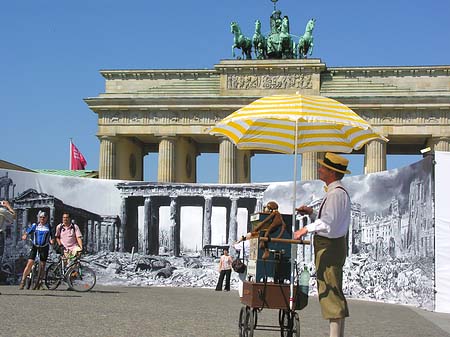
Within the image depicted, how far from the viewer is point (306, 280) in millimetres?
9180

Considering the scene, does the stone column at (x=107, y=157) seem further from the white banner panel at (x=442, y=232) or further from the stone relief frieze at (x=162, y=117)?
the white banner panel at (x=442, y=232)

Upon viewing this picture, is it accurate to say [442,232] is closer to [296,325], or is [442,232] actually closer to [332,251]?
[296,325]

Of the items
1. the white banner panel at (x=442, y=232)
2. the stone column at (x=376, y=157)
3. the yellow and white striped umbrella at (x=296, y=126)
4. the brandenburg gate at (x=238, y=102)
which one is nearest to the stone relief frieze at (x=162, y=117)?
the brandenburg gate at (x=238, y=102)

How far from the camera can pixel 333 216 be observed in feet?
26.7

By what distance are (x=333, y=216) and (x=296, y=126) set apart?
1959mm

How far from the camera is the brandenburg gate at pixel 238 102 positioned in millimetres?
54031

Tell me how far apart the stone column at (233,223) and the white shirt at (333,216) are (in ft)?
57.6

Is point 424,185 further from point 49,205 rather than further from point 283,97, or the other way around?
point 49,205

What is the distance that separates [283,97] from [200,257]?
16602mm

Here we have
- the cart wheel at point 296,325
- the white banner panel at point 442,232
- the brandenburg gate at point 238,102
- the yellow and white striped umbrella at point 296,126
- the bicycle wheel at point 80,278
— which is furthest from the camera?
the brandenburg gate at point 238,102

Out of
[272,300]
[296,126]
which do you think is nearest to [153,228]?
[296,126]

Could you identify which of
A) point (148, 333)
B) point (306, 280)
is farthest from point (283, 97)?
point (148, 333)

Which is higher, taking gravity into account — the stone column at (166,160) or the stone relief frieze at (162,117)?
the stone relief frieze at (162,117)

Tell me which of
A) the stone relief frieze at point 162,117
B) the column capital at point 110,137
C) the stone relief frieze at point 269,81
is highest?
the stone relief frieze at point 269,81
